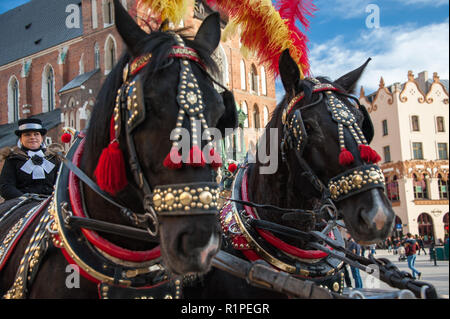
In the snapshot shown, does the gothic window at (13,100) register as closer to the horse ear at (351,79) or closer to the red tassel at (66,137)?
the red tassel at (66,137)

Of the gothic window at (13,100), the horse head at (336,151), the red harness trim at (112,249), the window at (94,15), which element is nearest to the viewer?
the red harness trim at (112,249)

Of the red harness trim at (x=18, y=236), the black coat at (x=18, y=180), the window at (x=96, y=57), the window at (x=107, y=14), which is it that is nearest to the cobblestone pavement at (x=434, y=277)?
the red harness trim at (x=18, y=236)

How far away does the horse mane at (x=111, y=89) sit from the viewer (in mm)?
2137

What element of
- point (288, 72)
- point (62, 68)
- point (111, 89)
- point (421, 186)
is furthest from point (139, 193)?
point (421, 186)

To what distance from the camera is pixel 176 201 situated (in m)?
1.74

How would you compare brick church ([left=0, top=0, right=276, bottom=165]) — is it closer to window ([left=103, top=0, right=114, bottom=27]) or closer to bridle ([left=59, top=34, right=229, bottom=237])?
window ([left=103, top=0, right=114, bottom=27])

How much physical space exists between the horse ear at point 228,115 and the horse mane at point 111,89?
15cm

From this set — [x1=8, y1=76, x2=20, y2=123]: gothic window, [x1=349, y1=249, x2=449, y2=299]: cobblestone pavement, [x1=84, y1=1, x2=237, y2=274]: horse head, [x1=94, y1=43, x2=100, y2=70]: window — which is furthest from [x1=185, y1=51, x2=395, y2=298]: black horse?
[x1=8, y1=76, x2=20, y2=123]: gothic window

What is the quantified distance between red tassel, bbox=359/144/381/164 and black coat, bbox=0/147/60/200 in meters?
2.51

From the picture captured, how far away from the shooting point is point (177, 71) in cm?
202

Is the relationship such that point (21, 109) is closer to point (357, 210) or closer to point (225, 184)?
point (225, 184)

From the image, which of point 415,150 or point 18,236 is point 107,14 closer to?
point 415,150

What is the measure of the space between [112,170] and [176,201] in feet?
1.29

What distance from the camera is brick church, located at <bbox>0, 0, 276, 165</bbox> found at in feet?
88.3
